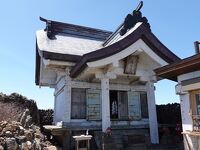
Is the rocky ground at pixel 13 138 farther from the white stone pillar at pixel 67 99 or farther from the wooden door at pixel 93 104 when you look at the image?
the wooden door at pixel 93 104

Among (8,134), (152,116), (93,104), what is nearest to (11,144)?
(8,134)

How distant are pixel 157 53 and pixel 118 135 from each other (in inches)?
163

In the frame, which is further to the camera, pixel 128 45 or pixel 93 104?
pixel 93 104

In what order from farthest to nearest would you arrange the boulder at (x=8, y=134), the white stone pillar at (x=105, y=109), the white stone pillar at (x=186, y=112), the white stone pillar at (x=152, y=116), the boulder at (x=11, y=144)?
the white stone pillar at (x=152, y=116), the white stone pillar at (x=105, y=109), the white stone pillar at (x=186, y=112), the boulder at (x=8, y=134), the boulder at (x=11, y=144)

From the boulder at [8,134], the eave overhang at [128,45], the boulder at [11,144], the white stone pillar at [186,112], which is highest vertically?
the eave overhang at [128,45]

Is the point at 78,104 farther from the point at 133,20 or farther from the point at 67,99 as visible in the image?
the point at 133,20

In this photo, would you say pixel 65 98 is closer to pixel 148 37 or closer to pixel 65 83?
pixel 65 83

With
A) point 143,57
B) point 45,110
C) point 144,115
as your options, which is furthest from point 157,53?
point 45,110

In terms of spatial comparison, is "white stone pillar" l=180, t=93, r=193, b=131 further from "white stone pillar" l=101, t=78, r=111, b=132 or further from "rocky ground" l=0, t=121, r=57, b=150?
"rocky ground" l=0, t=121, r=57, b=150

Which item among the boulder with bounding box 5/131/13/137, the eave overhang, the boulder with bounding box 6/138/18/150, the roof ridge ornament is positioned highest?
the roof ridge ornament

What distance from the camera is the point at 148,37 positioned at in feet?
34.3

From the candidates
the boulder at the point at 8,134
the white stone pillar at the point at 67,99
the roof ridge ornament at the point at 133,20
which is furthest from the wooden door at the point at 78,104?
the boulder at the point at 8,134

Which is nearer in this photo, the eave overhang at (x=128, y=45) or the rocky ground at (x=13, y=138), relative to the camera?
the rocky ground at (x=13, y=138)

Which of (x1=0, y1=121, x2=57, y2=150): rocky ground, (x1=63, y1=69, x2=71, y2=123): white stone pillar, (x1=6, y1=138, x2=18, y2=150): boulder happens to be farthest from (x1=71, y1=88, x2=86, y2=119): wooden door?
(x1=6, y1=138, x2=18, y2=150): boulder
